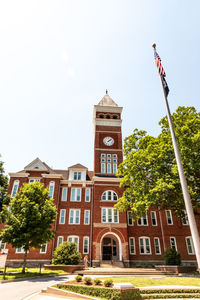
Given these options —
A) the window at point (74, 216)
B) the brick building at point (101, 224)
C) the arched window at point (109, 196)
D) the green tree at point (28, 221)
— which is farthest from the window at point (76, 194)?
the green tree at point (28, 221)

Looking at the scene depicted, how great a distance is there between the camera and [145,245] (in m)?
29.5

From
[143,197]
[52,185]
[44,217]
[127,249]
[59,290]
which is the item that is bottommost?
[59,290]

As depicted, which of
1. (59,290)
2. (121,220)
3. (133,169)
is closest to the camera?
(59,290)

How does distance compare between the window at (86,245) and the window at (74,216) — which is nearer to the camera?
the window at (86,245)

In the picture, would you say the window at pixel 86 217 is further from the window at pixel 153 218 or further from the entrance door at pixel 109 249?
the window at pixel 153 218

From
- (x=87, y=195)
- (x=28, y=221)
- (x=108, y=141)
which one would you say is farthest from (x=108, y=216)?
(x=108, y=141)

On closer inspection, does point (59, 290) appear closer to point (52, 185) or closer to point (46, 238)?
point (46, 238)

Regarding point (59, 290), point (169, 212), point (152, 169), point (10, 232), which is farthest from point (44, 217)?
point (169, 212)

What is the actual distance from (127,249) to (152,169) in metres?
13.7

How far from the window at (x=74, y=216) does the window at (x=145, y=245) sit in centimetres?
1013

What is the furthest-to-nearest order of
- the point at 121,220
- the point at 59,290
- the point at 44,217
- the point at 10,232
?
the point at 121,220
the point at 44,217
the point at 10,232
the point at 59,290

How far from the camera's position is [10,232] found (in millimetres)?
18562

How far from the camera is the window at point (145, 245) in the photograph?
95.7ft

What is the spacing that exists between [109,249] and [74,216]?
750 centimetres
